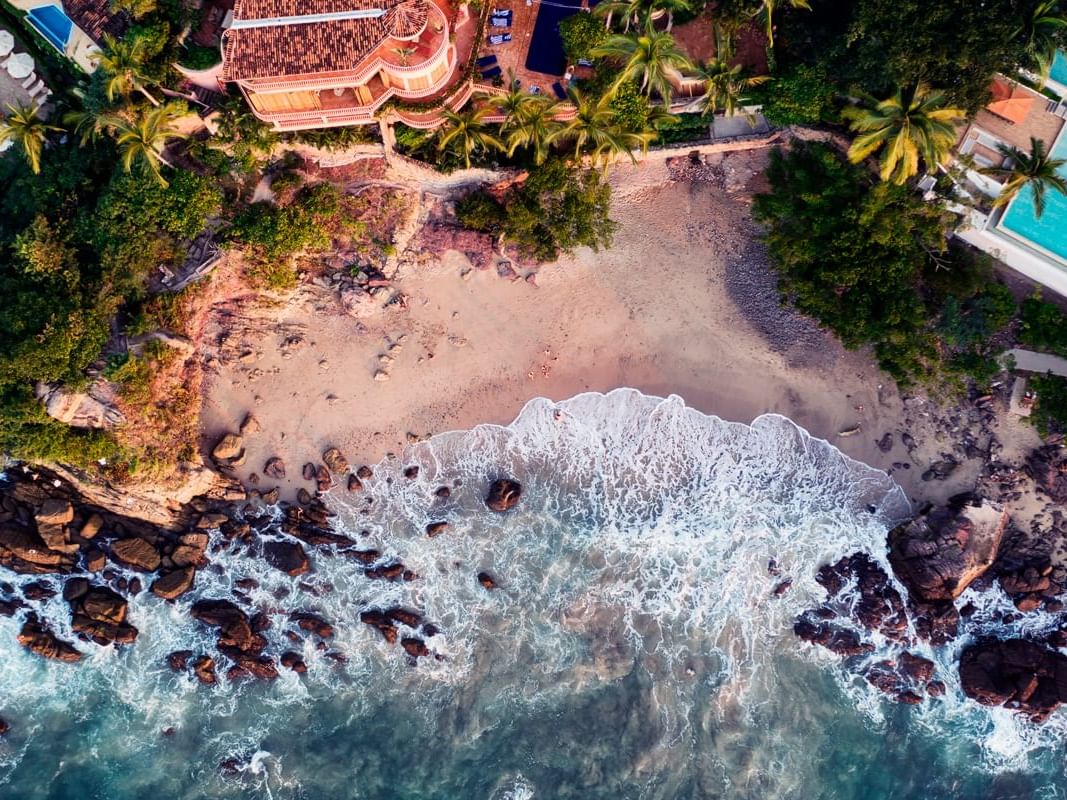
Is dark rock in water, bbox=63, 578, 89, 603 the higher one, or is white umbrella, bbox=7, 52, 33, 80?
white umbrella, bbox=7, 52, 33, 80

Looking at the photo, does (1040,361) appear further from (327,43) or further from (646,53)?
(327,43)

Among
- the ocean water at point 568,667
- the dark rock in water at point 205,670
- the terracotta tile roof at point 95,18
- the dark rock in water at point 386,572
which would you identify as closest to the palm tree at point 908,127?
the ocean water at point 568,667

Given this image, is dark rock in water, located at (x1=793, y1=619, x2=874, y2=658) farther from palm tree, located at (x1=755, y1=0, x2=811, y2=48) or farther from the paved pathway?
palm tree, located at (x1=755, y1=0, x2=811, y2=48)

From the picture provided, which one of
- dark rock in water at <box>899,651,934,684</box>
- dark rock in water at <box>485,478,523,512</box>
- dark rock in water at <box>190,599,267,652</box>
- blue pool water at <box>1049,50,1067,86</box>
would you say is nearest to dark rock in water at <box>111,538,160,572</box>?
dark rock in water at <box>190,599,267,652</box>

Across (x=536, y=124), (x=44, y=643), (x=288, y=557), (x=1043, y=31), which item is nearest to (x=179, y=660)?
(x=44, y=643)

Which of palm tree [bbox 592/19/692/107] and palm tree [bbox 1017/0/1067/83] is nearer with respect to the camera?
palm tree [bbox 1017/0/1067/83]

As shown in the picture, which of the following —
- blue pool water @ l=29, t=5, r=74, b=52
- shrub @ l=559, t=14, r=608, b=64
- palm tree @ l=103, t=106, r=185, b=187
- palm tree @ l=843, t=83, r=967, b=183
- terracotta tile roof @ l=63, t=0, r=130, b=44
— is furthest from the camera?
blue pool water @ l=29, t=5, r=74, b=52

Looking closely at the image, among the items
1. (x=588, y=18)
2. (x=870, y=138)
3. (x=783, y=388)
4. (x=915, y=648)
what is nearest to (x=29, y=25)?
(x=588, y=18)
